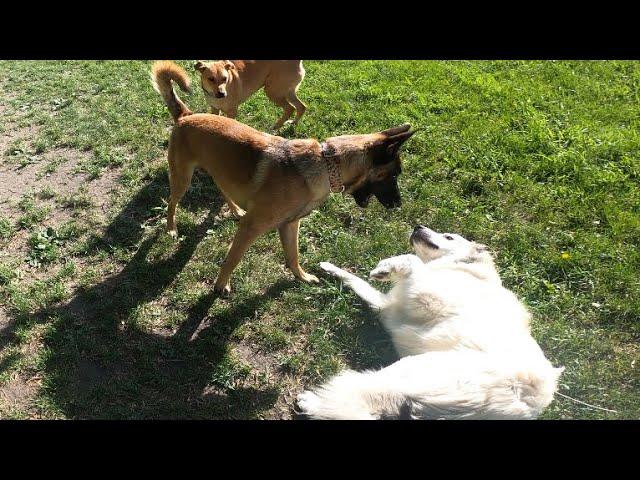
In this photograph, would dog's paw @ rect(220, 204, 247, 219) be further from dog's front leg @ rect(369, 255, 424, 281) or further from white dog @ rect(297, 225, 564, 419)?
dog's front leg @ rect(369, 255, 424, 281)

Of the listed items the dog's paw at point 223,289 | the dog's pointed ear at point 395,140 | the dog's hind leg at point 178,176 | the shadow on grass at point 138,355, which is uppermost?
the dog's pointed ear at point 395,140

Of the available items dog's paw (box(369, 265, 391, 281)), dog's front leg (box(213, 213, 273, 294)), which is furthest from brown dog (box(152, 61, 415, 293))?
dog's paw (box(369, 265, 391, 281))

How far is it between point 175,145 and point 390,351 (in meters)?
2.62

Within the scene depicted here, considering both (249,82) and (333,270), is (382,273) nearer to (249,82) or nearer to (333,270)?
(333,270)

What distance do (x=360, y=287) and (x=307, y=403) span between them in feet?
4.35

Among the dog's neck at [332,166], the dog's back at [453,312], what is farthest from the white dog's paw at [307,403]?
the dog's neck at [332,166]

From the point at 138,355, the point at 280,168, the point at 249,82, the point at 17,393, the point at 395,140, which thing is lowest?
the point at 17,393

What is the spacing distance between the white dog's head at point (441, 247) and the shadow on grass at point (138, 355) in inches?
51.6

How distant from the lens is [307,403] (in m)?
3.51

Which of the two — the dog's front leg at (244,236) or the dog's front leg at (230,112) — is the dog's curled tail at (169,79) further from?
the dog's front leg at (230,112)

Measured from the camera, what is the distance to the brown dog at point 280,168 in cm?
402

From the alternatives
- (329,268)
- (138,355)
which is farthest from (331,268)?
(138,355)
